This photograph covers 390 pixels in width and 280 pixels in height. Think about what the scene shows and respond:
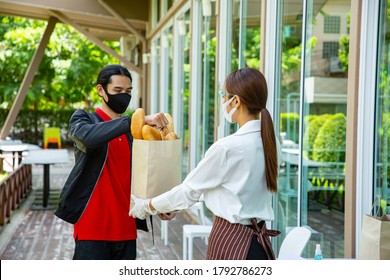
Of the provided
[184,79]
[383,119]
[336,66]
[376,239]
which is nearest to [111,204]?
[376,239]

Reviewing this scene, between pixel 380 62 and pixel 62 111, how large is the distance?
18082 millimetres

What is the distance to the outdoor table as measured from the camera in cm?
838

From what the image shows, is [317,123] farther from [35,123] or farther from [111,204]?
[35,123]

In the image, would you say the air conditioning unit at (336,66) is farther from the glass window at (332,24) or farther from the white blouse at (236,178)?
the white blouse at (236,178)

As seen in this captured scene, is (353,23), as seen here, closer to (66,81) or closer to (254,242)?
(254,242)

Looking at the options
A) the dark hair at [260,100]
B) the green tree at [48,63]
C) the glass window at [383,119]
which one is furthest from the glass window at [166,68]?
the green tree at [48,63]

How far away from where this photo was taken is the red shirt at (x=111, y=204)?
2350mm

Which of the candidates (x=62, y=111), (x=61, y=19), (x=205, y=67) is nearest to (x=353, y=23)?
(x=205, y=67)

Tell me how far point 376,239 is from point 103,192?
1.08 metres

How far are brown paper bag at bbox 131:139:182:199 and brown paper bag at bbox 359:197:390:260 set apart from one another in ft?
2.56

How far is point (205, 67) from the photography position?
257 inches

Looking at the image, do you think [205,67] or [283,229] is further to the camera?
[205,67]

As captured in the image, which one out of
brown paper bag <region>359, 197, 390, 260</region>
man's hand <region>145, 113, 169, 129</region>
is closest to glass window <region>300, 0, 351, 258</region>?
brown paper bag <region>359, 197, 390, 260</region>

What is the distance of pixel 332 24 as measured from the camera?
304 inches
